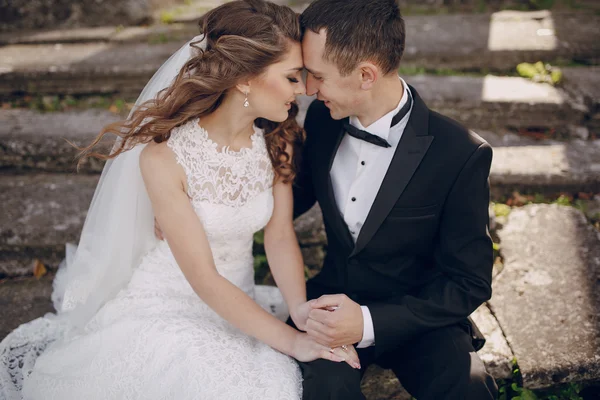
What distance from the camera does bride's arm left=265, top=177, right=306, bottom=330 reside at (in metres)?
2.57

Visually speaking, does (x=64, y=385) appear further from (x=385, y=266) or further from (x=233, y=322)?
(x=385, y=266)

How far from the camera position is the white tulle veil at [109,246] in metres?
2.54

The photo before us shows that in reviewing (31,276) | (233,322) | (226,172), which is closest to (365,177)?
(226,172)

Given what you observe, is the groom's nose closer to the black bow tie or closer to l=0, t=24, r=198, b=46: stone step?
the black bow tie

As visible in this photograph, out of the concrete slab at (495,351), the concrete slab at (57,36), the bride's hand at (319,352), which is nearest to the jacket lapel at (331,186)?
the bride's hand at (319,352)

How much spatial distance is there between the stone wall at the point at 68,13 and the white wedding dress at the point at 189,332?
12.3ft

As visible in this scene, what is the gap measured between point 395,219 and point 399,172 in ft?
0.67

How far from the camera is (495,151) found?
391cm

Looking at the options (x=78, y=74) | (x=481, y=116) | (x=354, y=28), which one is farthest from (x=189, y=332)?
(x=78, y=74)

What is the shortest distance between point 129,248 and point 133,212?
0.18 meters

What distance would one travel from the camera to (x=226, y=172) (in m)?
2.46

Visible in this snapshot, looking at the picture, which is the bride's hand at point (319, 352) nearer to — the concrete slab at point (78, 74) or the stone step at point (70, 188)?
the stone step at point (70, 188)

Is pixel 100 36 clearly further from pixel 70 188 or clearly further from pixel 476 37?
pixel 476 37

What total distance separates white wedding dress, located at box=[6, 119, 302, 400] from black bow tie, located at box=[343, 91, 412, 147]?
17.6 inches
